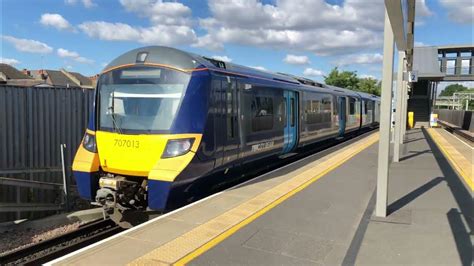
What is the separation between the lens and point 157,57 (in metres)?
6.94

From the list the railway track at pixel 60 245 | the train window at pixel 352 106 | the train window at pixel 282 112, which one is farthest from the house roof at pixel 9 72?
the railway track at pixel 60 245

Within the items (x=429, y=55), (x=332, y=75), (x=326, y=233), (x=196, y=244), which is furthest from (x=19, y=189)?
(x=332, y=75)

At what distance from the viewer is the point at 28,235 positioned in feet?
28.4

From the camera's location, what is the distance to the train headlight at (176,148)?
6.43 metres

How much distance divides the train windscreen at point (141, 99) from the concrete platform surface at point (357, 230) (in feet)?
7.97

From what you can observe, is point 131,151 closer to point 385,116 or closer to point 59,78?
point 385,116

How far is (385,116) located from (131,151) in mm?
4007

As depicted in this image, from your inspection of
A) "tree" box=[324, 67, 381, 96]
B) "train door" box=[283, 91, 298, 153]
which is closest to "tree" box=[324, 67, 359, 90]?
"tree" box=[324, 67, 381, 96]

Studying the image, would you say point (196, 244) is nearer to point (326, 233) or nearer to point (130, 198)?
point (326, 233)

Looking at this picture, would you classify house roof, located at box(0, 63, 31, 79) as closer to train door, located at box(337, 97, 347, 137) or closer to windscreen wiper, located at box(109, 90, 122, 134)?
train door, located at box(337, 97, 347, 137)

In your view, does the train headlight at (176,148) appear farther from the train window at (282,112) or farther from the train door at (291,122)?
the train door at (291,122)

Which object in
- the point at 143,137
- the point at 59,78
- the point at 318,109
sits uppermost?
the point at 59,78

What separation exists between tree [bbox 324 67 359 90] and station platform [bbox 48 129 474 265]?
52.4 meters

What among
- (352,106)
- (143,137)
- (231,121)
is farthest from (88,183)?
(352,106)
